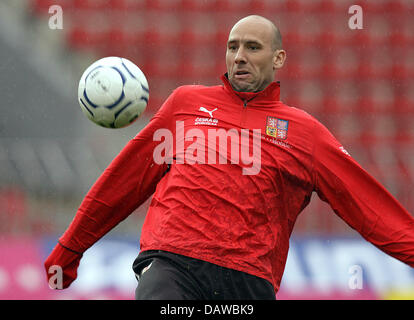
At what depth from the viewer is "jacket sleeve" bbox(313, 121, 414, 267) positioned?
396 centimetres

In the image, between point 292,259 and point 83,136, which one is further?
point 83,136

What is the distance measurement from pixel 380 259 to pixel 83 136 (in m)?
4.53

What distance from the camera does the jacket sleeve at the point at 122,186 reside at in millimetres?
4039

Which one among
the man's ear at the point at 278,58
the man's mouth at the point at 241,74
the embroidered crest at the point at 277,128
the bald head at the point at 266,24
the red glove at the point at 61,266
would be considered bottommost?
the red glove at the point at 61,266

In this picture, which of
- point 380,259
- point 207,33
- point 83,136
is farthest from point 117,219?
point 207,33

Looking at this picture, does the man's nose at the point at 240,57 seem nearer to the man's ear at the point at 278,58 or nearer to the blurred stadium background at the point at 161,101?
the man's ear at the point at 278,58

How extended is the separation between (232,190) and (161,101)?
7.24 metres

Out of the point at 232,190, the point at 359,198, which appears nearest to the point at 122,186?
the point at 232,190

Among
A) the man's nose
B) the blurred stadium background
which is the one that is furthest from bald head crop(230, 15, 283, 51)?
the blurred stadium background

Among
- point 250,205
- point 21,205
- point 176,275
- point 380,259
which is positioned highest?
point 250,205

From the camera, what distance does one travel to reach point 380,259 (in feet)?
23.4

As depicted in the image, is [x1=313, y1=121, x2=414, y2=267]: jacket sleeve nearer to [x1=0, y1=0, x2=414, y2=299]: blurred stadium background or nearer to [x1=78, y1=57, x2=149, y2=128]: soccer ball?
[x1=78, y1=57, x2=149, y2=128]: soccer ball

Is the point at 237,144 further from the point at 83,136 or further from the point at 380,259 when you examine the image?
the point at 83,136

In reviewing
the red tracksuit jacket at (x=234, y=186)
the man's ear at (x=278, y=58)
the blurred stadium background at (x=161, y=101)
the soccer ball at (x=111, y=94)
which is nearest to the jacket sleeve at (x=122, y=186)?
the red tracksuit jacket at (x=234, y=186)
